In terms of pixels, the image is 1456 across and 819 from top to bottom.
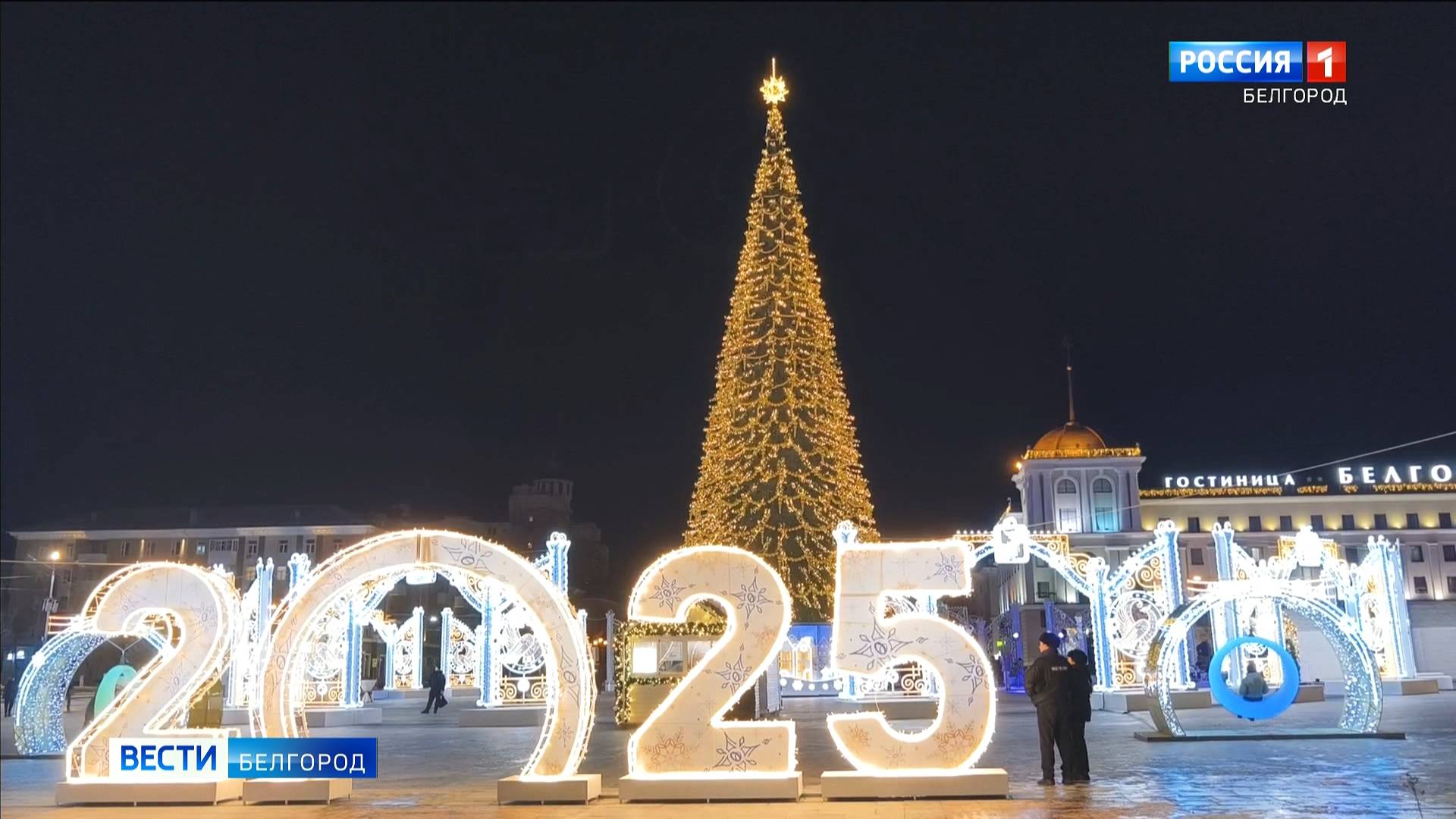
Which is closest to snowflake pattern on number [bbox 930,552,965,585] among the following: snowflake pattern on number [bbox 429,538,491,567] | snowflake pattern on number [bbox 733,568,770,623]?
snowflake pattern on number [bbox 733,568,770,623]

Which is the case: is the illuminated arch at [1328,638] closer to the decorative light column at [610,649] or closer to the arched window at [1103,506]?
the decorative light column at [610,649]

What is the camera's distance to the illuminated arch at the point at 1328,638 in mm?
16594

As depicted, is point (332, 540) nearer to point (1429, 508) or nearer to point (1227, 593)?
point (1227, 593)

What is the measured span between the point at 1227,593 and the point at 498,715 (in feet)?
47.6

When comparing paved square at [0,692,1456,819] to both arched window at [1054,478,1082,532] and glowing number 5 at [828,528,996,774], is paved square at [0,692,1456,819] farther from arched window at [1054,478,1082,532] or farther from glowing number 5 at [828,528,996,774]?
arched window at [1054,478,1082,532]

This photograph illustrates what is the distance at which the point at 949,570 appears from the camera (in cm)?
1103

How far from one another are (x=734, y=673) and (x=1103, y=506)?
58.7 meters

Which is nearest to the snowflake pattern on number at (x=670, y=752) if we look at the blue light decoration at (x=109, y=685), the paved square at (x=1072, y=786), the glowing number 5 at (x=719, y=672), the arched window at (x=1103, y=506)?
the glowing number 5 at (x=719, y=672)

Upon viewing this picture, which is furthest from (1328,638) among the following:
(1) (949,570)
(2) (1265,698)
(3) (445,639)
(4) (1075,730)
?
(3) (445,639)

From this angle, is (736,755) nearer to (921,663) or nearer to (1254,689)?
(921,663)

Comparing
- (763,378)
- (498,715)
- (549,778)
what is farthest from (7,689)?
(549,778)

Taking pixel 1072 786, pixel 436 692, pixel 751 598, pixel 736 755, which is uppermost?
pixel 751 598

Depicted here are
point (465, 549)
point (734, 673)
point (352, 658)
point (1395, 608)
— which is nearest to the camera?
point (734, 673)

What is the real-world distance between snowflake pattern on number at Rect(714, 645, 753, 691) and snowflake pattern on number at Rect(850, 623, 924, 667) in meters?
1.05
